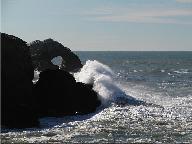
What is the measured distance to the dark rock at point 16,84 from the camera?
59.4 ft

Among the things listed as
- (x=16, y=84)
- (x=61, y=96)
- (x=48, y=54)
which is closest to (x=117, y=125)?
(x=61, y=96)

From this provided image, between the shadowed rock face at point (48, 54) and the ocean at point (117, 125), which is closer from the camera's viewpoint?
the ocean at point (117, 125)

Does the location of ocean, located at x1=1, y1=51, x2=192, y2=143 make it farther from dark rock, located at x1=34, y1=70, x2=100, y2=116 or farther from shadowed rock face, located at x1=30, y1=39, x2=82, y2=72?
shadowed rock face, located at x1=30, y1=39, x2=82, y2=72

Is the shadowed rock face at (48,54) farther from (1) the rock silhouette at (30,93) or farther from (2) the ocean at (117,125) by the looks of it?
(1) the rock silhouette at (30,93)

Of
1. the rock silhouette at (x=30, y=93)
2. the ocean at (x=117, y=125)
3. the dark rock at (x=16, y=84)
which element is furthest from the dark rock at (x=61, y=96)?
the dark rock at (x=16, y=84)

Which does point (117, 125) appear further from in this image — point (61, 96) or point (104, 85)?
point (104, 85)

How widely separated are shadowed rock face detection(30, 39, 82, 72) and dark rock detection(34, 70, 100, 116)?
16102 mm

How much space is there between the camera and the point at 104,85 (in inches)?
1051

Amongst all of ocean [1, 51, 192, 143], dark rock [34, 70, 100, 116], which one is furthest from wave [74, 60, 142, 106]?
dark rock [34, 70, 100, 116]

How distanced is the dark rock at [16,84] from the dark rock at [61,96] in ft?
2.66

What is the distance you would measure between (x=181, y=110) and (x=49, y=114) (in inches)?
264

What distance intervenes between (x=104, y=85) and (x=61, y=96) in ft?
17.2

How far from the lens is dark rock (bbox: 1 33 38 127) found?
18094 millimetres

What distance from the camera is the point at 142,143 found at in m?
15.1
